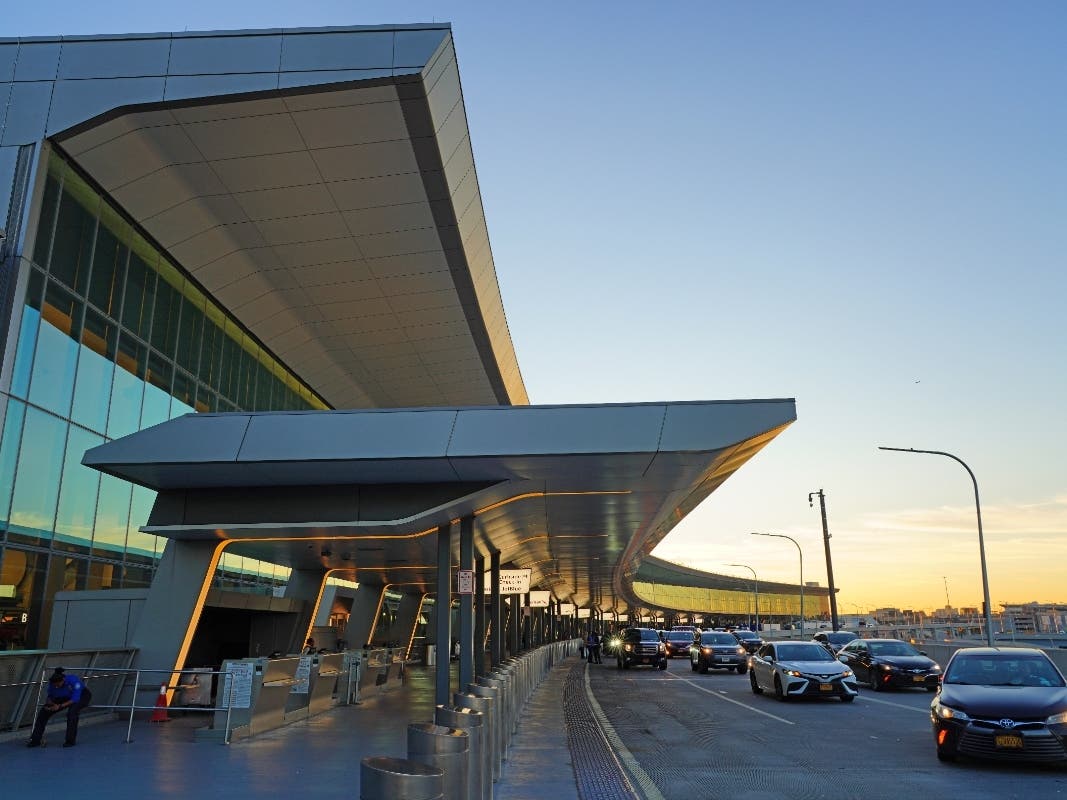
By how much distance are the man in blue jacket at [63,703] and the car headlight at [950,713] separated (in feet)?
37.1

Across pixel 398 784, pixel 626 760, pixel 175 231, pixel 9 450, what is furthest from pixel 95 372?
pixel 398 784

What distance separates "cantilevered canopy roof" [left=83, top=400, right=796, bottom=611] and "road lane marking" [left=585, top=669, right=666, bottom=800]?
432 centimetres

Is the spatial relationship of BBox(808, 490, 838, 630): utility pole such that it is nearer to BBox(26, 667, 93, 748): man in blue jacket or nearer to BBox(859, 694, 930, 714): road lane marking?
BBox(859, 694, 930, 714): road lane marking

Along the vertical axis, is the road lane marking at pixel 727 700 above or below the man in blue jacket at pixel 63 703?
below

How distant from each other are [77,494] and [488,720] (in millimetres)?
15531

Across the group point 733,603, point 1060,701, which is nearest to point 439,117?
point 1060,701

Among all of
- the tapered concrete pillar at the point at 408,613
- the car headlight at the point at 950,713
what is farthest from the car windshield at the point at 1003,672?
the tapered concrete pillar at the point at 408,613

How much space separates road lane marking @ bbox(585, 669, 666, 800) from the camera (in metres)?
9.41

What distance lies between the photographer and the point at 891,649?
1001 inches

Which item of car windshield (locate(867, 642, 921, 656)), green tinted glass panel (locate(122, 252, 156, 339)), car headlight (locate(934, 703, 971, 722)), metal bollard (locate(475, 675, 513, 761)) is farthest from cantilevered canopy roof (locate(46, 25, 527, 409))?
car windshield (locate(867, 642, 921, 656))

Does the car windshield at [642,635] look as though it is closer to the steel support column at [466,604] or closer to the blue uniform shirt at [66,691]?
the steel support column at [466,604]

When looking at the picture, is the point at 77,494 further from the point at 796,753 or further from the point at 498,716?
the point at 796,753

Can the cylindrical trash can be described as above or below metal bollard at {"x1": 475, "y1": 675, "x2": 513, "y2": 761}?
above

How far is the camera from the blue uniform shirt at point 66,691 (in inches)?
476
